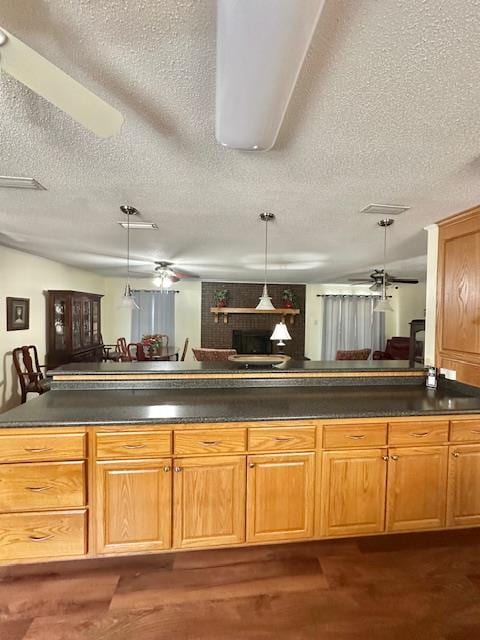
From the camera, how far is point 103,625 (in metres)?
1.58

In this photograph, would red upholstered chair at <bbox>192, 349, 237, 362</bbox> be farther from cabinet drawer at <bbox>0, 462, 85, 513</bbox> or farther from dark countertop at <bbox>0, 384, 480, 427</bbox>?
cabinet drawer at <bbox>0, 462, 85, 513</bbox>

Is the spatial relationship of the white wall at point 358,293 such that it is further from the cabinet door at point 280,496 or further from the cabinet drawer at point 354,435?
Answer: the cabinet door at point 280,496

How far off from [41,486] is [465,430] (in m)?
2.61

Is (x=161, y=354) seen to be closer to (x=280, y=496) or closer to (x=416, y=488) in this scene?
(x=280, y=496)

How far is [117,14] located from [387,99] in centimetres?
92

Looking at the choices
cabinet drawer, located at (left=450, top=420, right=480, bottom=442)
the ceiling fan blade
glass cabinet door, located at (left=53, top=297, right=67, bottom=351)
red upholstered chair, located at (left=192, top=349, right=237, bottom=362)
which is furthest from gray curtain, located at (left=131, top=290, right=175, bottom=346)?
the ceiling fan blade

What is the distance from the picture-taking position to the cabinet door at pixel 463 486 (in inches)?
85.4

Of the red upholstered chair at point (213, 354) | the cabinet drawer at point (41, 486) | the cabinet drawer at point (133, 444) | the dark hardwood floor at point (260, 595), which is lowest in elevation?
the dark hardwood floor at point (260, 595)

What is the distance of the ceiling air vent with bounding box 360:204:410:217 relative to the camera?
238 cm

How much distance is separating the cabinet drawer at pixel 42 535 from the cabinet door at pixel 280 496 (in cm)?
99

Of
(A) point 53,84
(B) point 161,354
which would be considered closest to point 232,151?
(A) point 53,84

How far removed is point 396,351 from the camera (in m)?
7.42

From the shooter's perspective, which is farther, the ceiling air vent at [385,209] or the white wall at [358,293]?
the white wall at [358,293]

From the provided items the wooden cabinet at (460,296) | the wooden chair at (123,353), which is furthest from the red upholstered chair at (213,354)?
the wooden cabinet at (460,296)
